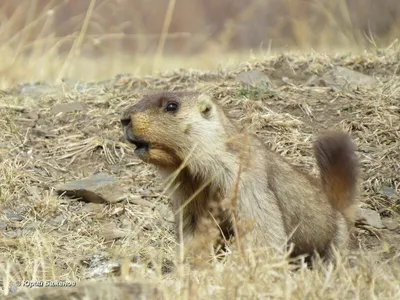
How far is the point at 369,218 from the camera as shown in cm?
676

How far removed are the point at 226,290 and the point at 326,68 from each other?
493 centimetres

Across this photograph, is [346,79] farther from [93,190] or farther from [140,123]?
[140,123]

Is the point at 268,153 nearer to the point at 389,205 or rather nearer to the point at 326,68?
the point at 389,205

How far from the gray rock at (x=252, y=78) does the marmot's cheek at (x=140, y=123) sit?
269 cm

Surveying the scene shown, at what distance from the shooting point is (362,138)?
24.7ft

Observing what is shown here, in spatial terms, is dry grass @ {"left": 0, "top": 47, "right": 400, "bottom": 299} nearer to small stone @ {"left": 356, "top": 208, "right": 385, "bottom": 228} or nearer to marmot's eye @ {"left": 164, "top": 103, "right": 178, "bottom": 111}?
small stone @ {"left": 356, "top": 208, "right": 385, "bottom": 228}

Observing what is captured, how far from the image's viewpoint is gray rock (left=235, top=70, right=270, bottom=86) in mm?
8109

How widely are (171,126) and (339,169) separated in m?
1.31

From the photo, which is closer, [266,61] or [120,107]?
[120,107]

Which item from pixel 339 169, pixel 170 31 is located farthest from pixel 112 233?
pixel 170 31

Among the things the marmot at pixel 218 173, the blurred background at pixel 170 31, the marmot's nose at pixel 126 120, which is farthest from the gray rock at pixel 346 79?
the marmot's nose at pixel 126 120

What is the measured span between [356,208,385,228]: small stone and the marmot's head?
5.12 feet

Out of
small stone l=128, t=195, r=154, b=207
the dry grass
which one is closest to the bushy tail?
the dry grass

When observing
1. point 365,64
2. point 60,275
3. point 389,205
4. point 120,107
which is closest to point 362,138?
point 389,205
